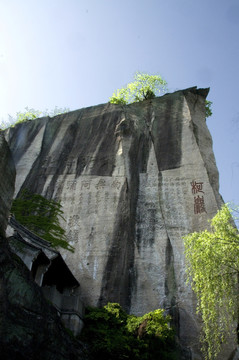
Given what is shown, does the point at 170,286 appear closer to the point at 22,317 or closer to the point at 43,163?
the point at 22,317

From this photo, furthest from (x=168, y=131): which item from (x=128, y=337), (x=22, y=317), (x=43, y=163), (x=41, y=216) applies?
(x=22, y=317)

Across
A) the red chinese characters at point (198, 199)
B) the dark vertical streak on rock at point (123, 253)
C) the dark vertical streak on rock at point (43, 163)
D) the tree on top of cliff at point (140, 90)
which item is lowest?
the dark vertical streak on rock at point (123, 253)

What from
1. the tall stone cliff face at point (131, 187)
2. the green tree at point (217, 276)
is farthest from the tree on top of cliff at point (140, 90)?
the green tree at point (217, 276)

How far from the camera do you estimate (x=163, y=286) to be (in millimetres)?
11250

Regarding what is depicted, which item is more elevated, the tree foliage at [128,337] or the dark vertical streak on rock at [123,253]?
the dark vertical streak on rock at [123,253]

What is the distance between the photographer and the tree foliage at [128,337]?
8125 mm

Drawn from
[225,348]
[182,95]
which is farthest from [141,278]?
[182,95]

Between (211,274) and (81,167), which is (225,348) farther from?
(81,167)

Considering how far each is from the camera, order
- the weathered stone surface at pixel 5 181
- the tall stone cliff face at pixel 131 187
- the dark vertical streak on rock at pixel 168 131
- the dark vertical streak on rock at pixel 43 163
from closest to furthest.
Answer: the weathered stone surface at pixel 5 181
the tall stone cliff face at pixel 131 187
the dark vertical streak on rock at pixel 168 131
the dark vertical streak on rock at pixel 43 163

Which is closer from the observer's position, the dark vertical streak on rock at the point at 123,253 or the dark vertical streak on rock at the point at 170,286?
the dark vertical streak on rock at the point at 170,286

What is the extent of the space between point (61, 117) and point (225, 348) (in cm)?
1315

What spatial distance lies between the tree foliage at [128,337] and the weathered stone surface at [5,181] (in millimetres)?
4125

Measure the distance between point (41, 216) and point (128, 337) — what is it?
6.13m

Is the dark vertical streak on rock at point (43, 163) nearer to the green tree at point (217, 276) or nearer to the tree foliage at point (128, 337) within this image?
the tree foliage at point (128, 337)
